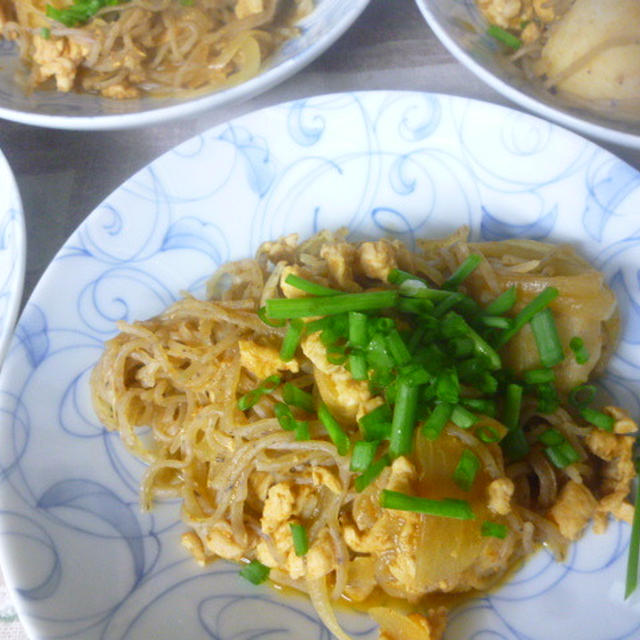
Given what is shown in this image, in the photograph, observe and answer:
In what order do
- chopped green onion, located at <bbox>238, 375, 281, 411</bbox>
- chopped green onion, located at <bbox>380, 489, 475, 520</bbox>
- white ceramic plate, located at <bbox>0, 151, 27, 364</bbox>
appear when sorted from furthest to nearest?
white ceramic plate, located at <bbox>0, 151, 27, 364</bbox> → chopped green onion, located at <bbox>238, 375, 281, 411</bbox> → chopped green onion, located at <bbox>380, 489, 475, 520</bbox>

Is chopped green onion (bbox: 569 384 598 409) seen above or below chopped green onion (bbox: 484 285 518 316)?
below

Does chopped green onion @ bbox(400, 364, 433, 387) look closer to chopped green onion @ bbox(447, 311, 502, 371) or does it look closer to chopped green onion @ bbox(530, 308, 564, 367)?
chopped green onion @ bbox(447, 311, 502, 371)

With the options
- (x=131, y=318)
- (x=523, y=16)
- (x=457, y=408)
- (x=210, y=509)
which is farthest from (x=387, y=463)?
(x=523, y=16)

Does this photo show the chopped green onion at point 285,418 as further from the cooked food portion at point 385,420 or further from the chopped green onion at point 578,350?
the chopped green onion at point 578,350

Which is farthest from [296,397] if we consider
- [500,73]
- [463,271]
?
[500,73]

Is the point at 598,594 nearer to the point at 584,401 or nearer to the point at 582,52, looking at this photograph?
the point at 584,401

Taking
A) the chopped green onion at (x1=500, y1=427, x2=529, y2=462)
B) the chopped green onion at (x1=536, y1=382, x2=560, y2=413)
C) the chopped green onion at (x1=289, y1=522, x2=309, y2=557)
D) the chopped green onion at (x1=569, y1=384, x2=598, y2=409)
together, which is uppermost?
the chopped green onion at (x1=536, y1=382, x2=560, y2=413)

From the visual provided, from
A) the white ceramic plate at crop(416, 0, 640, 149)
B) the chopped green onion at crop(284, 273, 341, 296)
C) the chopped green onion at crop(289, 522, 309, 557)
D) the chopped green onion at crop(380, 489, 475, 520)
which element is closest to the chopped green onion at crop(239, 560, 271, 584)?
the chopped green onion at crop(289, 522, 309, 557)
